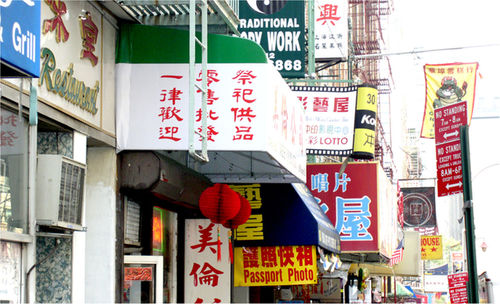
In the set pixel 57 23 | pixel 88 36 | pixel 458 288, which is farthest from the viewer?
pixel 458 288

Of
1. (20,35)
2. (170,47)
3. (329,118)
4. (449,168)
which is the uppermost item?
(329,118)

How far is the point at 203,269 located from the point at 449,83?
1725 cm

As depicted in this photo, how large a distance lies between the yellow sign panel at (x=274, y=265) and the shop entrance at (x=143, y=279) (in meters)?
3.08

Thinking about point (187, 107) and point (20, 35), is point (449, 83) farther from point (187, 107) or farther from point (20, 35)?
point (20, 35)

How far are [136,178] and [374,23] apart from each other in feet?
94.1

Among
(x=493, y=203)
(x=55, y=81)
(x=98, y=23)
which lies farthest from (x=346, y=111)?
(x=55, y=81)

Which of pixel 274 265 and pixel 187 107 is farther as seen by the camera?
pixel 274 265

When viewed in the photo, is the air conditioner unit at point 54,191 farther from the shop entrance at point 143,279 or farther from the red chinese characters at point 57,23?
the shop entrance at point 143,279

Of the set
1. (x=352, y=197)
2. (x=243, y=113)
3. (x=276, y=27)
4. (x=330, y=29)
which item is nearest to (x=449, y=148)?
(x=243, y=113)

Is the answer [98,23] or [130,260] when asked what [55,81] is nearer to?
[98,23]

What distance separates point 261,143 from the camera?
965 cm

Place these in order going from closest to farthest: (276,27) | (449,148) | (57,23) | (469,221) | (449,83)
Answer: (57,23) → (469,221) → (449,148) → (276,27) → (449,83)

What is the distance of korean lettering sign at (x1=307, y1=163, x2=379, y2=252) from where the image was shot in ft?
57.6

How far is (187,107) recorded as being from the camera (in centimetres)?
971
